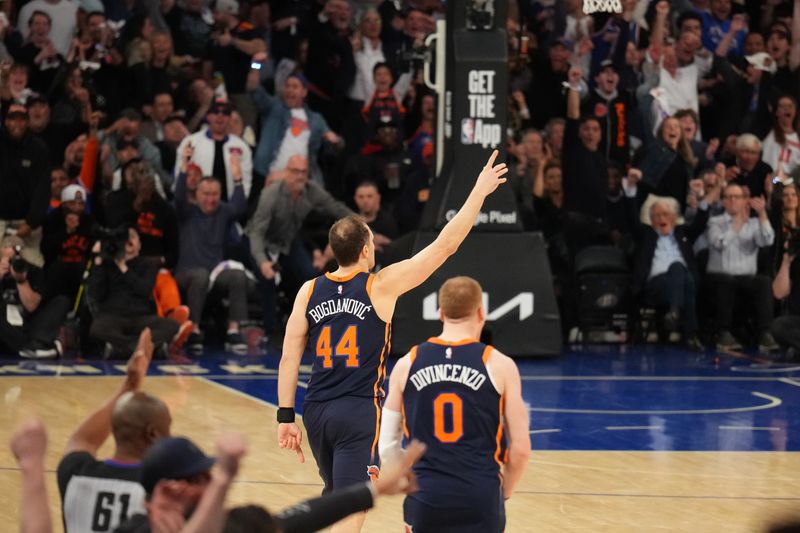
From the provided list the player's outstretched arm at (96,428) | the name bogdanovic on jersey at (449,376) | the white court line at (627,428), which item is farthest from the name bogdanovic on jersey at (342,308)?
the white court line at (627,428)

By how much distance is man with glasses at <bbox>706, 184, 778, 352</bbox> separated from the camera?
17406 mm

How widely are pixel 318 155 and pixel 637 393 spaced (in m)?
5.90

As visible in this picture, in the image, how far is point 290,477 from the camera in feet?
34.4

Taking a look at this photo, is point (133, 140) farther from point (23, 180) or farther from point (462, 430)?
point (462, 430)

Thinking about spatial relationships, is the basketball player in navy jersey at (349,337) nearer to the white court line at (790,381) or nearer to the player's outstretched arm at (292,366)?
the player's outstretched arm at (292,366)

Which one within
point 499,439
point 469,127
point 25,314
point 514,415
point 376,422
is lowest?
point 25,314

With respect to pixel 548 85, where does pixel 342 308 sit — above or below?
below

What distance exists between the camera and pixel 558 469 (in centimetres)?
1094

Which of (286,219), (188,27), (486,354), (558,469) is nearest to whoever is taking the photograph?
(486,354)

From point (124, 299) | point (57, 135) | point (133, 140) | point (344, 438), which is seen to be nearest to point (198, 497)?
point (344, 438)

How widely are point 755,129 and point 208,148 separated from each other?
24.1 feet

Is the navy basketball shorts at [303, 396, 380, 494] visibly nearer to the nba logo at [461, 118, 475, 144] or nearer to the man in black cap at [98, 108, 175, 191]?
the nba logo at [461, 118, 475, 144]

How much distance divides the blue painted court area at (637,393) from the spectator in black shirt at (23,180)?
1754 millimetres

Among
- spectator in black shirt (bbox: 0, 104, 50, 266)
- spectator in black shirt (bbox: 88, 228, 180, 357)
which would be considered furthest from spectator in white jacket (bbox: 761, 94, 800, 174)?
spectator in black shirt (bbox: 0, 104, 50, 266)
